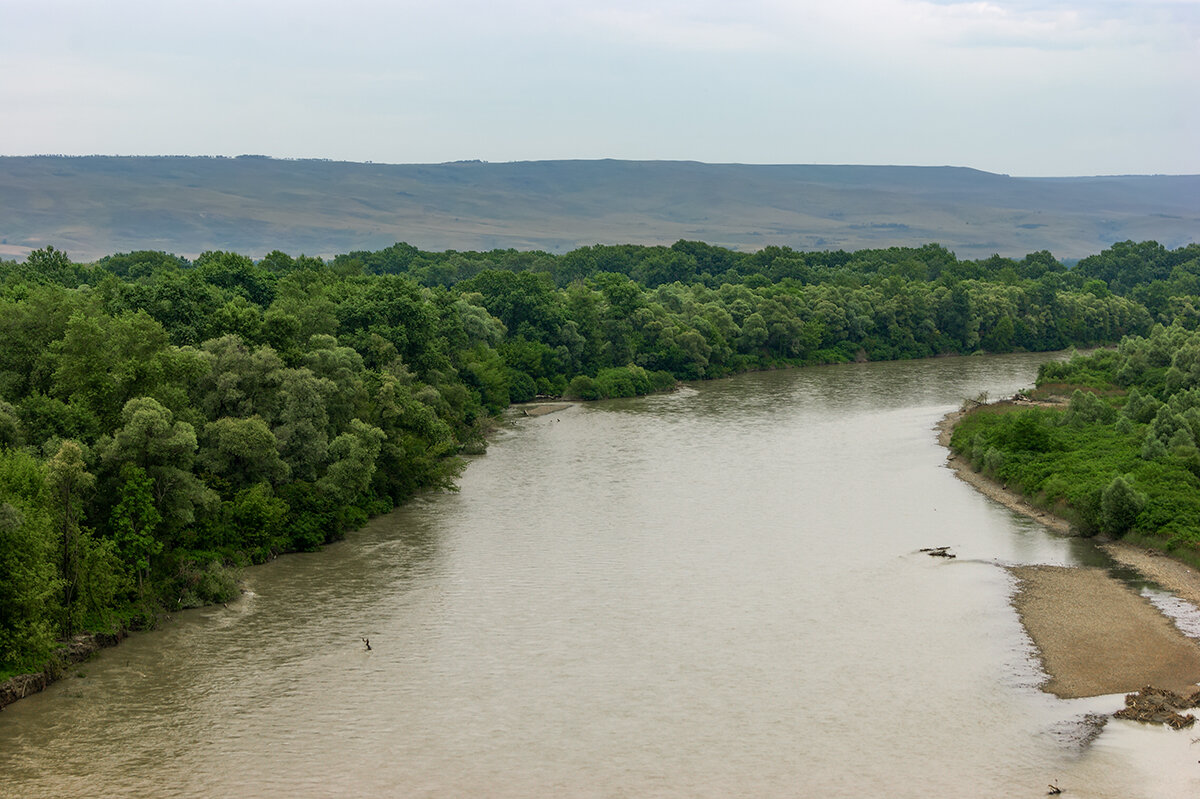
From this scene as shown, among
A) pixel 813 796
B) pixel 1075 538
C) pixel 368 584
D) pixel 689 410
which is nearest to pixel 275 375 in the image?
pixel 368 584

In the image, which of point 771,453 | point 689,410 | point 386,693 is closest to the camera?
point 386,693

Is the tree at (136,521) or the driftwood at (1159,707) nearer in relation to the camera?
the driftwood at (1159,707)

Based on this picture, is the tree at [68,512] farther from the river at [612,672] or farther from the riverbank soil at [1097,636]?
the riverbank soil at [1097,636]

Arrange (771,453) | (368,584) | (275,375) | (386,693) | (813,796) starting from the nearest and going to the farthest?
(813,796), (386,693), (368,584), (275,375), (771,453)

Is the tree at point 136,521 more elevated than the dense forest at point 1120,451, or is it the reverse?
the tree at point 136,521

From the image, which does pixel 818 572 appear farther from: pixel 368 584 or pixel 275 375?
pixel 275 375

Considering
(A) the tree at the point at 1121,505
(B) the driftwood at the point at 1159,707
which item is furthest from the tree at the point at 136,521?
(A) the tree at the point at 1121,505
